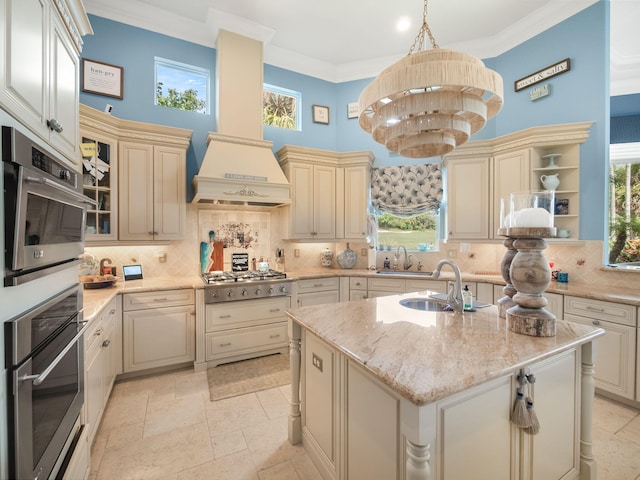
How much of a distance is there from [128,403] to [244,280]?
4.81ft

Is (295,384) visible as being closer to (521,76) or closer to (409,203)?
(409,203)

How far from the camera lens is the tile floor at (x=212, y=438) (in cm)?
180

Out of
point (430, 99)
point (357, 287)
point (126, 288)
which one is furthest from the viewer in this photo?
point (357, 287)

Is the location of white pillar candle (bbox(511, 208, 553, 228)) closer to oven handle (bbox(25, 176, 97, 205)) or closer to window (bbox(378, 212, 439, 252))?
oven handle (bbox(25, 176, 97, 205))

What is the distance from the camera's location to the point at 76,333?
142cm

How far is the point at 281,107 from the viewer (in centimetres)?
437

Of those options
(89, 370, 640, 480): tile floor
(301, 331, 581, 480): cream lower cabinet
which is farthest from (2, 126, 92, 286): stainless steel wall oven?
(89, 370, 640, 480): tile floor

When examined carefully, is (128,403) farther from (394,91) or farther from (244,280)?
(394,91)

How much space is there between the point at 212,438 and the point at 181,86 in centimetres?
390

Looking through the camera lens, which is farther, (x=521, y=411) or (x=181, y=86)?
(x=181, y=86)

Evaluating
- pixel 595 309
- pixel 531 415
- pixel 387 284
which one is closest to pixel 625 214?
pixel 595 309

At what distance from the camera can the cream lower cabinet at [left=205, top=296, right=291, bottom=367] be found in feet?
10.4

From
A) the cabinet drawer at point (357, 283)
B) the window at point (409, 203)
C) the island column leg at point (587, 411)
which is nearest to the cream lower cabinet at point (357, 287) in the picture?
the cabinet drawer at point (357, 283)

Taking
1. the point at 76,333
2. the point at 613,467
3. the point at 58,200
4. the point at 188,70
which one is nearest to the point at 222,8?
the point at 188,70
